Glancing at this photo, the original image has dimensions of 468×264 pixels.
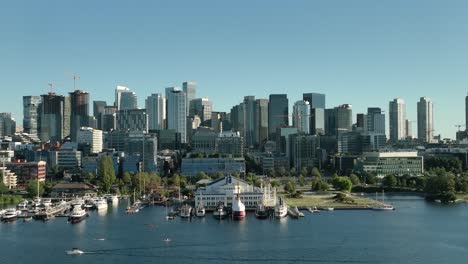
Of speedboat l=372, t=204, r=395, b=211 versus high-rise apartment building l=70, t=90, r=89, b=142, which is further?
high-rise apartment building l=70, t=90, r=89, b=142

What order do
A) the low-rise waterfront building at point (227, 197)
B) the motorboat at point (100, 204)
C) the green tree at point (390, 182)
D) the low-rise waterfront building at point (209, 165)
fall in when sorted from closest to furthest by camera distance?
1. the low-rise waterfront building at point (227, 197)
2. the motorboat at point (100, 204)
3. the green tree at point (390, 182)
4. the low-rise waterfront building at point (209, 165)

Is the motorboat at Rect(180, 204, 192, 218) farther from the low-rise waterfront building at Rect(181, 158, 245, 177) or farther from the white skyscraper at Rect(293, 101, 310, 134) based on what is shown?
the white skyscraper at Rect(293, 101, 310, 134)

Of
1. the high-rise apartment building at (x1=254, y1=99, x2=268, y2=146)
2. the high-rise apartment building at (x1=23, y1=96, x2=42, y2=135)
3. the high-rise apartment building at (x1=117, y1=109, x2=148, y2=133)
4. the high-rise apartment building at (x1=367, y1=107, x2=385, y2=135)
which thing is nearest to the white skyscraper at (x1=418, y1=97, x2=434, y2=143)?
the high-rise apartment building at (x1=367, y1=107, x2=385, y2=135)

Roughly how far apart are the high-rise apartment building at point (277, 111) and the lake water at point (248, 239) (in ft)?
265

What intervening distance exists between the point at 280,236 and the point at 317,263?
5695 millimetres

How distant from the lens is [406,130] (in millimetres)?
147000

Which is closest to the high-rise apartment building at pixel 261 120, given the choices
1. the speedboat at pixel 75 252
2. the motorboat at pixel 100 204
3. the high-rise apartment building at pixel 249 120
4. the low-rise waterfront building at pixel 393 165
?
the high-rise apartment building at pixel 249 120

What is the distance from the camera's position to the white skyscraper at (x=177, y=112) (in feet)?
385

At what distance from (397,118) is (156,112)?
45770 mm

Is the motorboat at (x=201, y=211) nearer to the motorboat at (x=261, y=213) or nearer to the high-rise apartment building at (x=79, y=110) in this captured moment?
the motorboat at (x=261, y=213)

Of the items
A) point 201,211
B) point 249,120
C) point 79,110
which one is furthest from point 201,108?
point 201,211

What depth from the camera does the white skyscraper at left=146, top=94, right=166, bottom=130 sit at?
4766 inches

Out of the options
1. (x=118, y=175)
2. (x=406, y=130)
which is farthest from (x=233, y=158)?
(x=406, y=130)

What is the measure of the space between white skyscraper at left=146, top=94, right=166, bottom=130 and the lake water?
83406 millimetres
